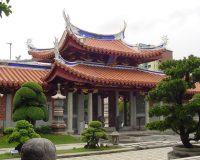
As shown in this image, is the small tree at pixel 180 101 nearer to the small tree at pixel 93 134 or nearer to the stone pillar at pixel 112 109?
the small tree at pixel 93 134

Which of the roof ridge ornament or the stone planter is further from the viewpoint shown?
the roof ridge ornament

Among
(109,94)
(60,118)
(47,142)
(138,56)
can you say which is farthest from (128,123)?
(47,142)

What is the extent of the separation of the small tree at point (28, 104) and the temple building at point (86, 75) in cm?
355

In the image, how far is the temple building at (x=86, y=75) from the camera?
68.3ft

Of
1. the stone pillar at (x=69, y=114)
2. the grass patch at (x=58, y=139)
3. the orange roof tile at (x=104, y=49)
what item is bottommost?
the grass patch at (x=58, y=139)

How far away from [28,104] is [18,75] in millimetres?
5366

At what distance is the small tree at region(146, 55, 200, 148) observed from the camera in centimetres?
1079

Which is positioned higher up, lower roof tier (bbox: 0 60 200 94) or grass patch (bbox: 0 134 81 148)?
lower roof tier (bbox: 0 60 200 94)

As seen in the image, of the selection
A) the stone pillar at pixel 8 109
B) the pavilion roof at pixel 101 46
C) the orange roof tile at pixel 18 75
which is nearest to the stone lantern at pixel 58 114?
the orange roof tile at pixel 18 75

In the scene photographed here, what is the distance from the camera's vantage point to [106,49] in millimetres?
23938

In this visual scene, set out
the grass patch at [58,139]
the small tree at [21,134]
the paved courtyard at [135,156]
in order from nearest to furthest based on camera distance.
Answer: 1. the small tree at [21,134]
2. the paved courtyard at [135,156]
3. the grass patch at [58,139]

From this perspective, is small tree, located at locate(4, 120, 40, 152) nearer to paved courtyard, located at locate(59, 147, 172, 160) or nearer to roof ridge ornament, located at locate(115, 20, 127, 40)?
paved courtyard, located at locate(59, 147, 172, 160)

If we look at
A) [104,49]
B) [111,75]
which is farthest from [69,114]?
[104,49]

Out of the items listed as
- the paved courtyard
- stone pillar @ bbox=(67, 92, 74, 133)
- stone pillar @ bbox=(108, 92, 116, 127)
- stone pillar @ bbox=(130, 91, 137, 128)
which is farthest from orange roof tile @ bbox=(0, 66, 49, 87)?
the paved courtyard
